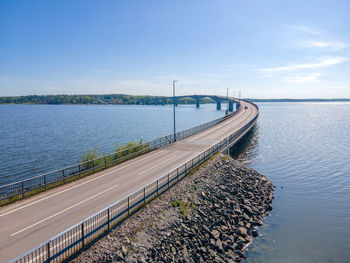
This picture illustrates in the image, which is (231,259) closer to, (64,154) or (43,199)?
(43,199)

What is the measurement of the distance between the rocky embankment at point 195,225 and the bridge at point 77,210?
31.7 inches

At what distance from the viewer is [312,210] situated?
25297 mm

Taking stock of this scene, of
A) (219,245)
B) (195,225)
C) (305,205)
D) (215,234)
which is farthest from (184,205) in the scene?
(305,205)

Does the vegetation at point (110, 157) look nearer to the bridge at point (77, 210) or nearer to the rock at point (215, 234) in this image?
the bridge at point (77, 210)

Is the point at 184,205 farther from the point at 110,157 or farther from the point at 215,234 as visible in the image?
the point at 110,157

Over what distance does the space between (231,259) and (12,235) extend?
12.2m

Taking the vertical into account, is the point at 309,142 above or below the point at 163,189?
below

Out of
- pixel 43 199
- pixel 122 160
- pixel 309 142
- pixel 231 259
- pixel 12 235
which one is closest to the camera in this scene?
pixel 12 235

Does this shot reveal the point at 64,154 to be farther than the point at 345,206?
Yes

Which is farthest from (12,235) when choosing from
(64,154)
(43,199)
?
(64,154)

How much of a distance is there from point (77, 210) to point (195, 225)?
7416 millimetres

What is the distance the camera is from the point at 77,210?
624 inches

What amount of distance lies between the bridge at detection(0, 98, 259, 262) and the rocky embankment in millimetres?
805

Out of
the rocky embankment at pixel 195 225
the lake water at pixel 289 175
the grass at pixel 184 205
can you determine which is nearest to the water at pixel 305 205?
the lake water at pixel 289 175
